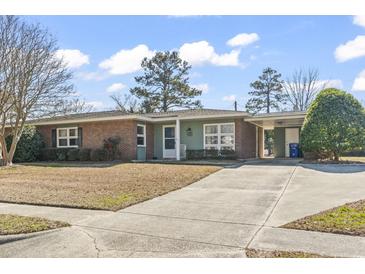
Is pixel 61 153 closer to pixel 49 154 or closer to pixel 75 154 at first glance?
pixel 49 154

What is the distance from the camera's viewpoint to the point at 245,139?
19.2m

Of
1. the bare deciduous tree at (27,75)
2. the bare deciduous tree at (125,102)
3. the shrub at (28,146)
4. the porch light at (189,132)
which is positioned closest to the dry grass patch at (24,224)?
the bare deciduous tree at (27,75)

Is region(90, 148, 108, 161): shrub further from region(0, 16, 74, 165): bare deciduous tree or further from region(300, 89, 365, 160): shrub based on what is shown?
region(300, 89, 365, 160): shrub

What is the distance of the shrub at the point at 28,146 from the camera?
20.8 m

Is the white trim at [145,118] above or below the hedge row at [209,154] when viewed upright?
above

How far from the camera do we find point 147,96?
126 feet

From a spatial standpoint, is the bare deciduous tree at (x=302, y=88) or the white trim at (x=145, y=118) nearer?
the white trim at (x=145, y=118)

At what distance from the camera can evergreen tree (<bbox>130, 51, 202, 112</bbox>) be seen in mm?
38281

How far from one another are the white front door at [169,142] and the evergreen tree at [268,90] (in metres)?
22.5

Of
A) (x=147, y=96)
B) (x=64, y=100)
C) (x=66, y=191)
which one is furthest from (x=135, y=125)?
(x=147, y=96)

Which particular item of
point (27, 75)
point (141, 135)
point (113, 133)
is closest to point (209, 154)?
point (141, 135)

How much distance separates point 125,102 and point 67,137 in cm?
2275

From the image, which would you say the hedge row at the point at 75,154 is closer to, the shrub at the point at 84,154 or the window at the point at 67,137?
the shrub at the point at 84,154

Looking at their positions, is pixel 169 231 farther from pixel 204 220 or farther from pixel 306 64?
pixel 306 64
